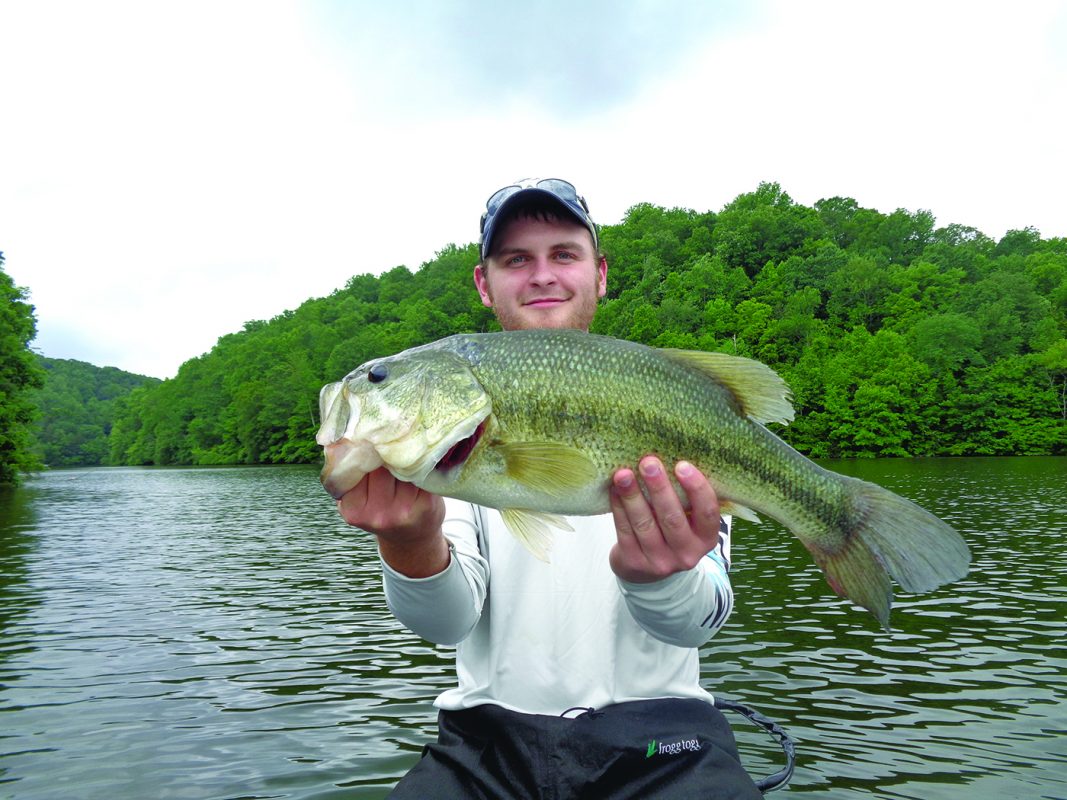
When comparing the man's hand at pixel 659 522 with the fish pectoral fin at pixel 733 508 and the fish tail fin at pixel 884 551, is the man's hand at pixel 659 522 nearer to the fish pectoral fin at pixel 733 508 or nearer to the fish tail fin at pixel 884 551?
the fish pectoral fin at pixel 733 508

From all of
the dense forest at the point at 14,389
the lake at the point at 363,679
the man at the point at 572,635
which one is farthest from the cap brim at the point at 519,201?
the dense forest at the point at 14,389

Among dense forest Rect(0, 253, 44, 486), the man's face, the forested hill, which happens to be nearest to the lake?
the man's face

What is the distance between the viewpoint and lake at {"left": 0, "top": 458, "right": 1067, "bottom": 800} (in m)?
7.41

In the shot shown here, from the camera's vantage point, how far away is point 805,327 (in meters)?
81.6

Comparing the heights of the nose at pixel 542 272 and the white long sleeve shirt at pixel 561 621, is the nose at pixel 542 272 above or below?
above

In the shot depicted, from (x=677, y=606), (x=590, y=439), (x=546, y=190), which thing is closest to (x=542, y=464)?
(x=590, y=439)

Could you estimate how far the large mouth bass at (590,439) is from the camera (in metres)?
2.58

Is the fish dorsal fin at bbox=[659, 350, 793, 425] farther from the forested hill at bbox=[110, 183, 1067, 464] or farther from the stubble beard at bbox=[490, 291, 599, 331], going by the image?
the forested hill at bbox=[110, 183, 1067, 464]

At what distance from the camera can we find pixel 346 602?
48.7ft

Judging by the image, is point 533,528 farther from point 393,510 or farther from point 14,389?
point 14,389

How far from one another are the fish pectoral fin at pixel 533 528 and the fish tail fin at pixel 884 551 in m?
1.00

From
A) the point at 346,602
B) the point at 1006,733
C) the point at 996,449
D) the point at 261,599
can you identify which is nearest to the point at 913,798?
the point at 1006,733

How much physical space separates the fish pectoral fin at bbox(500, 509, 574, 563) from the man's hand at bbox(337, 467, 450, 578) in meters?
0.27

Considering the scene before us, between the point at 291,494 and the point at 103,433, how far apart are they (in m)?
132
